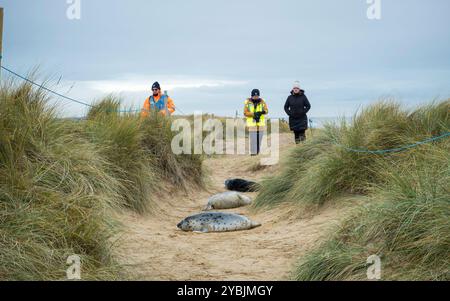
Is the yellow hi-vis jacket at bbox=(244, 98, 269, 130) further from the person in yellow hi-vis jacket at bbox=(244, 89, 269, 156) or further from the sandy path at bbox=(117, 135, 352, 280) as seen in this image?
the sandy path at bbox=(117, 135, 352, 280)

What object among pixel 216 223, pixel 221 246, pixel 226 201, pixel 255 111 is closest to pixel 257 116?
pixel 255 111

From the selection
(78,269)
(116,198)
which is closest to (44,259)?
(78,269)

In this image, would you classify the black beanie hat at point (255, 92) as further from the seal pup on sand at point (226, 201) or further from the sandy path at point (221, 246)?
the sandy path at point (221, 246)

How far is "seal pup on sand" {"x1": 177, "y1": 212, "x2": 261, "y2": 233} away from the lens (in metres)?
7.96

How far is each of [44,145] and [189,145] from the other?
16.0 feet

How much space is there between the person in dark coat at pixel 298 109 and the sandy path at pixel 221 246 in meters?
5.31

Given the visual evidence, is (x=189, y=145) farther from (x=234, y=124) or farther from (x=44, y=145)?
(x=234, y=124)

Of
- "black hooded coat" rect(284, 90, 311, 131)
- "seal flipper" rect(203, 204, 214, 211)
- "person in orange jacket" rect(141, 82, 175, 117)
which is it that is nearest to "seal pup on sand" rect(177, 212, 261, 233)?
"seal flipper" rect(203, 204, 214, 211)

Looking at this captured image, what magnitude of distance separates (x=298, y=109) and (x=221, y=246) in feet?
24.8

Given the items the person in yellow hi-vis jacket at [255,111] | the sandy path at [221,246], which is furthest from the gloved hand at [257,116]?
the sandy path at [221,246]

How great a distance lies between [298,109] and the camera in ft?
45.9

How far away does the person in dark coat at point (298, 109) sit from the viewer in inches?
552

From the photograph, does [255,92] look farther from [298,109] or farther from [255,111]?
[298,109]
